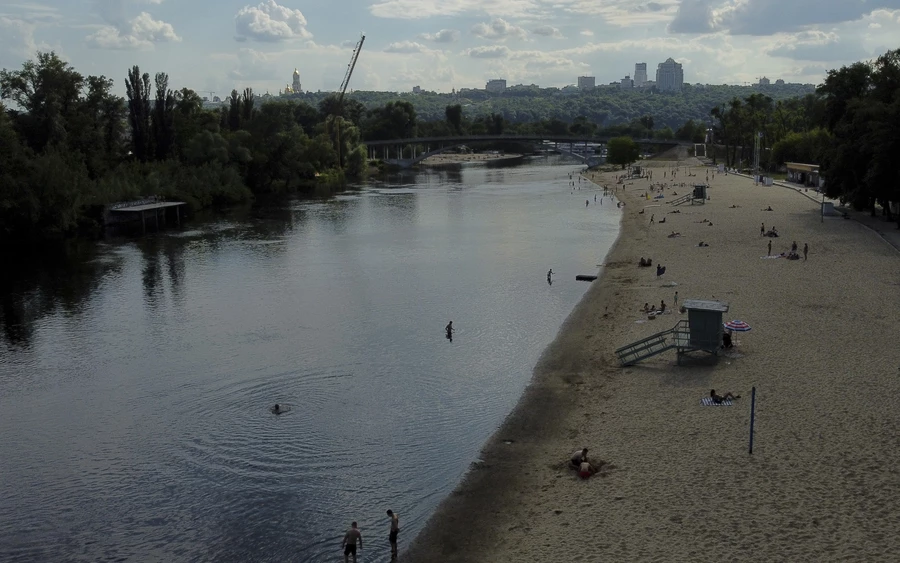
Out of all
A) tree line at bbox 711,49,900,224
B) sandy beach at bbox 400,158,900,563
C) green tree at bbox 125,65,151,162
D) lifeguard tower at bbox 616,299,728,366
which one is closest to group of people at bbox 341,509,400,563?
sandy beach at bbox 400,158,900,563

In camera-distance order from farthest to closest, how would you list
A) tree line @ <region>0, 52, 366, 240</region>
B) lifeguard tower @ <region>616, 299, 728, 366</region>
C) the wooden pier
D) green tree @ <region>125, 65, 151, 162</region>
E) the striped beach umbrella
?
green tree @ <region>125, 65, 151, 162</region> < the wooden pier < tree line @ <region>0, 52, 366, 240</region> < the striped beach umbrella < lifeguard tower @ <region>616, 299, 728, 366</region>

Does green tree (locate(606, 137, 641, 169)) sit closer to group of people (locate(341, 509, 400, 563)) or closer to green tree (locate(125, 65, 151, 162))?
green tree (locate(125, 65, 151, 162))

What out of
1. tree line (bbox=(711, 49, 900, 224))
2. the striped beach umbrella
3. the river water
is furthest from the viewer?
tree line (bbox=(711, 49, 900, 224))

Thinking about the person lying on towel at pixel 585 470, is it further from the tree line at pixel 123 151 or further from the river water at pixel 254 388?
the tree line at pixel 123 151

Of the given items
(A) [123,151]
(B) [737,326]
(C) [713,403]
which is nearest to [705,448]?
(C) [713,403]

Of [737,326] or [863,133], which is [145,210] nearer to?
[863,133]

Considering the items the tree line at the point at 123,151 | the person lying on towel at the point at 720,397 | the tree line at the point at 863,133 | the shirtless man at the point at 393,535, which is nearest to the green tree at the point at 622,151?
the tree line at the point at 123,151
